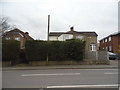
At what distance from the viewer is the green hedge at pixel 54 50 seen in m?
22.3

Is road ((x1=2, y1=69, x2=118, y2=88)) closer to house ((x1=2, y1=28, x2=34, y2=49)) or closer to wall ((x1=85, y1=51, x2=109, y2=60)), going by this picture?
wall ((x1=85, y1=51, x2=109, y2=60))

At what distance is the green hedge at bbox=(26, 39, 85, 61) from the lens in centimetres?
2234

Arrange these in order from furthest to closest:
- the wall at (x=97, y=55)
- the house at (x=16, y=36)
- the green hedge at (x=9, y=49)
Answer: the house at (x=16, y=36) → the wall at (x=97, y=55) → the green hedge at (x=9, y=49)

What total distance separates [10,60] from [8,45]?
181cm

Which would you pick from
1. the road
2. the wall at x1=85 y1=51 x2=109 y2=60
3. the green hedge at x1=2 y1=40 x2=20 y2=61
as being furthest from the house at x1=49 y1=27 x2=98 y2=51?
the road

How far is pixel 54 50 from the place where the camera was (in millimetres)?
22438

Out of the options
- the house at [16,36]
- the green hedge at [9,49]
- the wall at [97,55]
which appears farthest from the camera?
the house at [16,36]

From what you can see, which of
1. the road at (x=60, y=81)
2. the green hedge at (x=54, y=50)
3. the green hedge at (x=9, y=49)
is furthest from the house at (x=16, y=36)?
the road at (x=60, y=81)

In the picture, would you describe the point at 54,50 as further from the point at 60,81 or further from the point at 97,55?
the point at 60,81

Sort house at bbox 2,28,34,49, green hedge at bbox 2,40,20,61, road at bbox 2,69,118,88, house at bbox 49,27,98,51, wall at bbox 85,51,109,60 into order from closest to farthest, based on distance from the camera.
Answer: road at bbox 2,69,118,88 → green hedge at bbox 2,40,20,61 → wall at bbox 85,51,109,60 → house at bbox 2,28,34,49 → house at bbox 49,27,98,51

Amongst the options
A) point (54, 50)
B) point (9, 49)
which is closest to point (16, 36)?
point (9, 49)

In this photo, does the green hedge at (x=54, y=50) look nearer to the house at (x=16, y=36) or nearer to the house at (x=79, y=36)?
the house at (x=16, y=36)

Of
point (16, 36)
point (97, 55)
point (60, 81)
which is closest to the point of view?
point (60, 81)

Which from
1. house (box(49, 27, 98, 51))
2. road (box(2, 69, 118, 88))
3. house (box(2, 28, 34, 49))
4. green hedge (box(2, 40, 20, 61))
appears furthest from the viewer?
house (box(49, 27, 98, 51))
